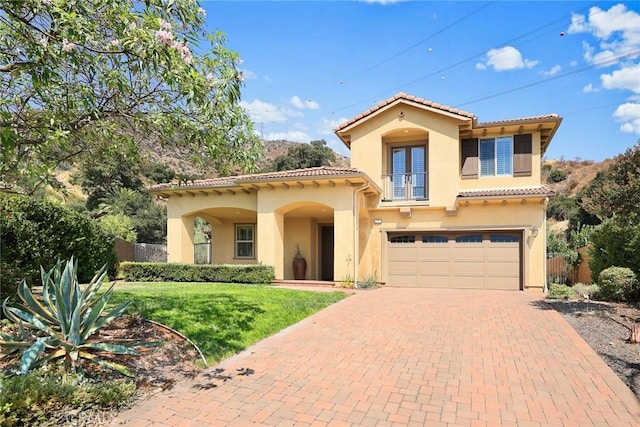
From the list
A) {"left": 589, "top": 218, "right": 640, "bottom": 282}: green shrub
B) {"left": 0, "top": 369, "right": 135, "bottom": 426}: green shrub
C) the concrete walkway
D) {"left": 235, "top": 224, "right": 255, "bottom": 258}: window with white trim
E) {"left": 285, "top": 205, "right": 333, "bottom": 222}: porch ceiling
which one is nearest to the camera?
{"left": 0, "top": 369, "right": 135, "bottom": 426}: green shrub

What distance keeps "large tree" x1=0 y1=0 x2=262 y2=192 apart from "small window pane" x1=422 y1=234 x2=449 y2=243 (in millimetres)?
11388

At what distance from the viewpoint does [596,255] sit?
13.9 meters

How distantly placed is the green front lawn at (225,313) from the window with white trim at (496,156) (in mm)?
8993

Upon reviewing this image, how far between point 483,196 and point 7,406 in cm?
1457

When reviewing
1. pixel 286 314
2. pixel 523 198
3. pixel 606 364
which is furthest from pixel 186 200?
pixel 606 364

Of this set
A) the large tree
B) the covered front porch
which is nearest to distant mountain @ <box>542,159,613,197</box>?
the covered front porch

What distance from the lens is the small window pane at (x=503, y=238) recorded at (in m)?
15.0

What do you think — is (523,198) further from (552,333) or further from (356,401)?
(356,401)

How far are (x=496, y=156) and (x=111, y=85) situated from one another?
48.7 feet

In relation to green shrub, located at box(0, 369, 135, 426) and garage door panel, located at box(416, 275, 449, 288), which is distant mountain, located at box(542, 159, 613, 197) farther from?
green shrub, located at box(0, 369, 135, 426)

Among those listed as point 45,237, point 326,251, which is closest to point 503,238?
point 326,251

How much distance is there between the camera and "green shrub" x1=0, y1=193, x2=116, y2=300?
1209 centimetres

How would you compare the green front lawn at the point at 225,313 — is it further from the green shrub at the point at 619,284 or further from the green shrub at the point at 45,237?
the green shrub at the point at 619,284

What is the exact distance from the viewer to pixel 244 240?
20.4 m
